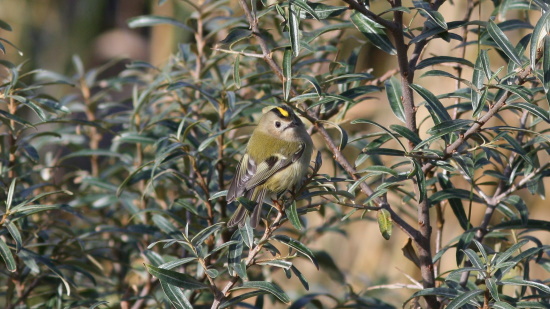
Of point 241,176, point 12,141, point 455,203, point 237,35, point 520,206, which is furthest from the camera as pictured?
point 241,176

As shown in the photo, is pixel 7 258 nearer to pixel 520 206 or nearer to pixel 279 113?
pixel 279 113

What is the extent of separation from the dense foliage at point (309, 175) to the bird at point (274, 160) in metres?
0.07

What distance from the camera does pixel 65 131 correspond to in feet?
8.57

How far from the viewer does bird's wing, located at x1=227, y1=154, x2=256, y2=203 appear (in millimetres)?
2090

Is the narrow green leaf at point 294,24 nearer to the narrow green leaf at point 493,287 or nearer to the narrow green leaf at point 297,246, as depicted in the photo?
the narrow green leaf at point 297,246

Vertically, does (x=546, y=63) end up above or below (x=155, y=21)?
above

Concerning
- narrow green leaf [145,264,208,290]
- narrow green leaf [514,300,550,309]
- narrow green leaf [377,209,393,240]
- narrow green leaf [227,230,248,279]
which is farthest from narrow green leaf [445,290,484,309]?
narrow green leaf [145,264,208,290]

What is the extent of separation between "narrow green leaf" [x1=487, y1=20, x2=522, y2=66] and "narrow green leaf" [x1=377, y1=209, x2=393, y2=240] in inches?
19.9

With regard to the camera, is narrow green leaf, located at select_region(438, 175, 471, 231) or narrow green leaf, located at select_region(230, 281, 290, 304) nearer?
narrow green leaf, located at select_region(230, 281, 290, 304)

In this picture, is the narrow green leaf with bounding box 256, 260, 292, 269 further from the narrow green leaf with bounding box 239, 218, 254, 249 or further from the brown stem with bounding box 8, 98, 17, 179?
the brown stem with bounding box 8, 98, 17, 179

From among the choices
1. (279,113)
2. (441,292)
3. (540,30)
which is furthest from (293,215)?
(279,113)

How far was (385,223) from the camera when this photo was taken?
167 centimetres

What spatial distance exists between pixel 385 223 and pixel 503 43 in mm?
546

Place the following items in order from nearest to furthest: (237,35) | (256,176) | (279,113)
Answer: (237,35) → (256,176) → (279,113)
